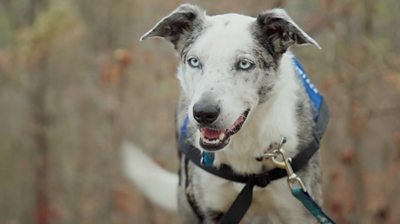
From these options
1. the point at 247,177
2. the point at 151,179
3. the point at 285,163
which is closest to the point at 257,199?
the point at 247,177

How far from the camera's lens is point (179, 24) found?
14.8 ft

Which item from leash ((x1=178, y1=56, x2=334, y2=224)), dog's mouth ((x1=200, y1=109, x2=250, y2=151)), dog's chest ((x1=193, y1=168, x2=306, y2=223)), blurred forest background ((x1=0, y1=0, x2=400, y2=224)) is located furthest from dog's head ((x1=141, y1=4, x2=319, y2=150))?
blurred forest background ((x1=0, y1=0, x2=400, y2=224))

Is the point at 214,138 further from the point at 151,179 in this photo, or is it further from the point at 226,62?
the point at 151,179

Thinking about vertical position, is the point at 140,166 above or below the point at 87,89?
above

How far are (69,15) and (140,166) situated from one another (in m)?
3.48

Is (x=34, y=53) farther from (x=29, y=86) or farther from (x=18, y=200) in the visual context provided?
(x=18, y=200)

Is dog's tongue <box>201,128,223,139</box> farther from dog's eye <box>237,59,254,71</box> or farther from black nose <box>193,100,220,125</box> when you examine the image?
dog's eye <box>237,59,254,71</box>

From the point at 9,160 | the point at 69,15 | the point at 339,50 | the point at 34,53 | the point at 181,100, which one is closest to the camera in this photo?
the point at 181,100

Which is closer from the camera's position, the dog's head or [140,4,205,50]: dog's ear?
the dog's head

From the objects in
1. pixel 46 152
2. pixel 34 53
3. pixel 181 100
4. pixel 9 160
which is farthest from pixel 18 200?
pixel 181 100

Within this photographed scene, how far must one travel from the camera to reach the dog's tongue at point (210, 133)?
403 centimetres

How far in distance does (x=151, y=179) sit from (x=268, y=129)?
2.21 meters

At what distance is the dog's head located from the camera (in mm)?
3949

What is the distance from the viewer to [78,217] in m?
15.2
